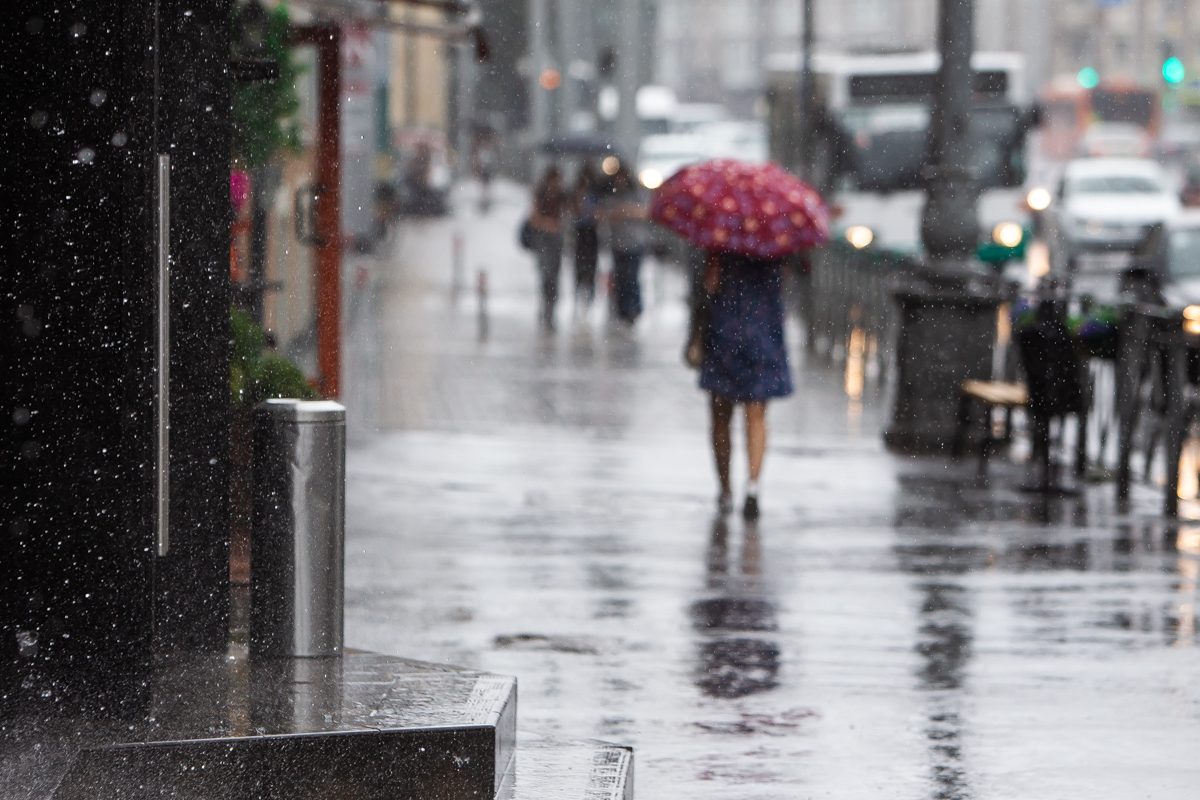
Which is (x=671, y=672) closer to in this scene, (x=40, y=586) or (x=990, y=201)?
(x=40, y=586)

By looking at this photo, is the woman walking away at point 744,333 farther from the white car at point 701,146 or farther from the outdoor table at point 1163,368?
the white car at point 701,146

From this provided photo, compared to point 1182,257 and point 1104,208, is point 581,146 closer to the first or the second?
point 1104,208

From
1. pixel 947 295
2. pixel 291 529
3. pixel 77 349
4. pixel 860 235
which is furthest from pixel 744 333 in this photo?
pixel 860 235

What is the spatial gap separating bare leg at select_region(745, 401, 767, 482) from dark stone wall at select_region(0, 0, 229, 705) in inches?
220

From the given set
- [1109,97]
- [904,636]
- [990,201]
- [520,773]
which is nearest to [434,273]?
[990,201]

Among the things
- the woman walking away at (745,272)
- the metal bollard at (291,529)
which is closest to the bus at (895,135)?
the woman walking away at (745,272)

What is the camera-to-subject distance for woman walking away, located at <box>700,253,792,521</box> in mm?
10258

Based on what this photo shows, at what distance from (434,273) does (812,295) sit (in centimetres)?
1137

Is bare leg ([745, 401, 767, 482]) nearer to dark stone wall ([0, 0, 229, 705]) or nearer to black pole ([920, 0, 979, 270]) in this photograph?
black pole ([920, 0, 979, 270])

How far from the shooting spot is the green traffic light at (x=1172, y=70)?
1080 inches

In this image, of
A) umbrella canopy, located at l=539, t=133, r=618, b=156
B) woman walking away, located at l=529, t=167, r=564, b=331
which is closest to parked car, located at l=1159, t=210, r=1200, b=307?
woman walking away, located at l=529, t=167, r=564, b=331

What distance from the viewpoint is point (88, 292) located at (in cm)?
498

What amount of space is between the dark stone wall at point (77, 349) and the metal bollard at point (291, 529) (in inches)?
23.7

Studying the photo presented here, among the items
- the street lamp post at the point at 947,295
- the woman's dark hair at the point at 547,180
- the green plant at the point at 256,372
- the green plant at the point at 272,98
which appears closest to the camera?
the green plant at the point at 256,372
